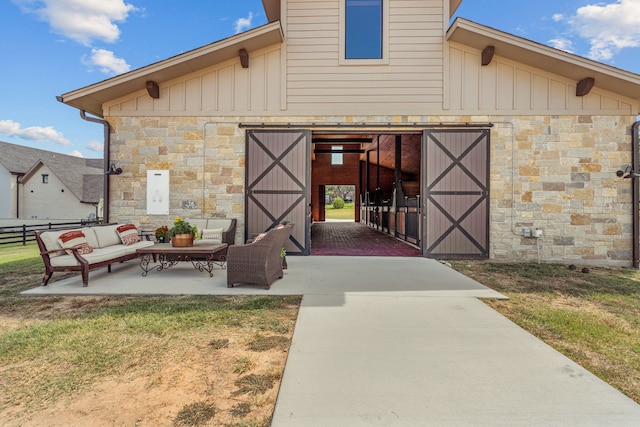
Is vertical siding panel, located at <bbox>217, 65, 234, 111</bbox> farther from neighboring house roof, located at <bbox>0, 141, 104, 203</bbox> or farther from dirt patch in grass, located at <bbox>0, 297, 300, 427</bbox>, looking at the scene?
neighboring house roof, located at <bbox>0, 141, 104, 203</bbox>

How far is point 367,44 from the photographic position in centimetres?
662

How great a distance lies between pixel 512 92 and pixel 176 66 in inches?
266

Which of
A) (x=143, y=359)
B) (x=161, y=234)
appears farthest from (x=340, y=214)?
(x=143, y=359)

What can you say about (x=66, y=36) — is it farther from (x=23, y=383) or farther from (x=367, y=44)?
(x=23, y=383)

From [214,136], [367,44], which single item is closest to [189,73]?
[214,136]

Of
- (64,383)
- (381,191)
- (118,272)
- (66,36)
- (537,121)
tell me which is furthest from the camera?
(66,36)

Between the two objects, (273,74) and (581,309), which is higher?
(273,74)

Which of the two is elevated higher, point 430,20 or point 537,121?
point 430,20

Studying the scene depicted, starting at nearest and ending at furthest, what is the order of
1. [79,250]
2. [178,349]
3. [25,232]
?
1. [178,349]
2. [79,250]
3. [25,232]

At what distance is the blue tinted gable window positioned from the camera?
21.6 feet

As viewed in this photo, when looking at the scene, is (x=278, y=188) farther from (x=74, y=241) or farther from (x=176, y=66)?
(x=74, y=241)

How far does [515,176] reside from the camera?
6422 mm

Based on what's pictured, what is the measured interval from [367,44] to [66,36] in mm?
16025

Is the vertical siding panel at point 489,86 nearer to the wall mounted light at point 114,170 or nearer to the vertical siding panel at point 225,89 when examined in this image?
the vertical siding panel at point 225,89
